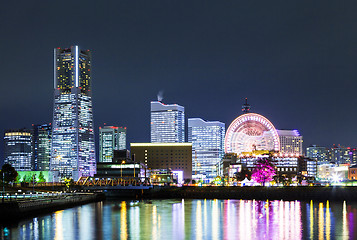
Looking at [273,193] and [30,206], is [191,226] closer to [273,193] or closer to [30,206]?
[30,206]

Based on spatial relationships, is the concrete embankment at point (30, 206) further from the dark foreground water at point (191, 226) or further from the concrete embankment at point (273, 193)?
the concrete embankment at point (273, 193)

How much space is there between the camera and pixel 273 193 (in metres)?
145

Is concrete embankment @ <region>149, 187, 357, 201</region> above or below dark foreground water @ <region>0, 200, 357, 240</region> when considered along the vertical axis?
below

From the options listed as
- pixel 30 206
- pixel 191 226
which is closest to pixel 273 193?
pixel 191 226

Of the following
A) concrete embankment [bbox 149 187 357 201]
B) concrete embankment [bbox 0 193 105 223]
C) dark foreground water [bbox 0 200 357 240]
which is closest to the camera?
dark foreground water [bbox 0 200 357 240]

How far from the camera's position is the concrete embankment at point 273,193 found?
140m

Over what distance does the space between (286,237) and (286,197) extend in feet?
272

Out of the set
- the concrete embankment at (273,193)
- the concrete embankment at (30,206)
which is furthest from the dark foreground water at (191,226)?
the concrete embankment at (273,193)

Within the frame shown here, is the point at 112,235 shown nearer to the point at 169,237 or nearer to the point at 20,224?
the point at 169,237

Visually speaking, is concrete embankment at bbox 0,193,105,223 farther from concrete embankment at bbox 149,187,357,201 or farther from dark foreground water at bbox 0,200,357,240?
concrete embankment at bbox 149,187,357,201

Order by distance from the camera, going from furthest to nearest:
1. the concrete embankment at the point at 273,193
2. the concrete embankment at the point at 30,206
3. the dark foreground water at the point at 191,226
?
the concrete embankment at the point at 273,193 → the concrete embankment at the point at 30,206 → the dark foreground water at the point at 191,226

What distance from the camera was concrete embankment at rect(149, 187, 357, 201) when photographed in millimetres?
139500

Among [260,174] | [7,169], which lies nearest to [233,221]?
[260,174]

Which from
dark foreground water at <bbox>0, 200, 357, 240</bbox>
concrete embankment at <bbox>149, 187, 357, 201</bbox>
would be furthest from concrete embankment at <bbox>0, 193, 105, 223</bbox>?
concrete embankment at <bbox>149, 187, 357, 201</bbox>
